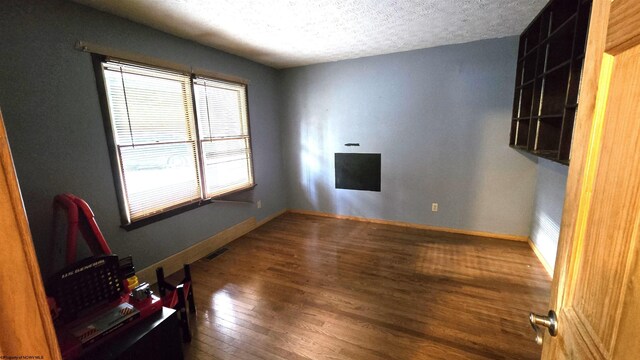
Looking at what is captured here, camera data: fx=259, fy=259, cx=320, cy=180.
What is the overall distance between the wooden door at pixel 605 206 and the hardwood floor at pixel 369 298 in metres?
1.34

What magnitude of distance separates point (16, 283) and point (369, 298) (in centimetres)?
225

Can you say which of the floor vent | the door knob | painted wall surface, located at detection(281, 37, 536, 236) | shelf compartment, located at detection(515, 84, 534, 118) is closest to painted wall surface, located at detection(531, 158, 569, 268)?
painted wall surface, located at detection(281, 37, 536, 236)

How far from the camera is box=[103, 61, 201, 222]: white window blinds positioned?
2.27 m

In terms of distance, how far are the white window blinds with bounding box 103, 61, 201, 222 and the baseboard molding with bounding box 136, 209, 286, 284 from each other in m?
0.55

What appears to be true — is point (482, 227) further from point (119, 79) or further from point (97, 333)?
point (119, 79)

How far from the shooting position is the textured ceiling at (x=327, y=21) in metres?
2.14

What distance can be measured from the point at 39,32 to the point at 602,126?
3001mm

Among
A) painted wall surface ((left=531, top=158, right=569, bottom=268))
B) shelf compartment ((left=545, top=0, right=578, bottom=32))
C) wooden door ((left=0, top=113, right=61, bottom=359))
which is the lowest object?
painted wall surface ((left=531, top=158, right=569, bottom=268))

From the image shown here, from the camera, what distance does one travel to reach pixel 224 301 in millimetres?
2309

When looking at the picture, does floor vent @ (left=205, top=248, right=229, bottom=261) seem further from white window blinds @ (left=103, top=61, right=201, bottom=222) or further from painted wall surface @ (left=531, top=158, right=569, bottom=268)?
painted wall surface @ (left=531, top=158, right=569, bottom=268)

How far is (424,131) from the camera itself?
11.8 feet

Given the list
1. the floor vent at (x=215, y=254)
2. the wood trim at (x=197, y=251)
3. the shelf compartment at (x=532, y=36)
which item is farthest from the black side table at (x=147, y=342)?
the shelf compartment at (x=532, y=36)

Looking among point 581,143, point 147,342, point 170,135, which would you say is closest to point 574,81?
point 581,143

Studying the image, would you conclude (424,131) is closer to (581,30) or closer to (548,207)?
(548,207)
